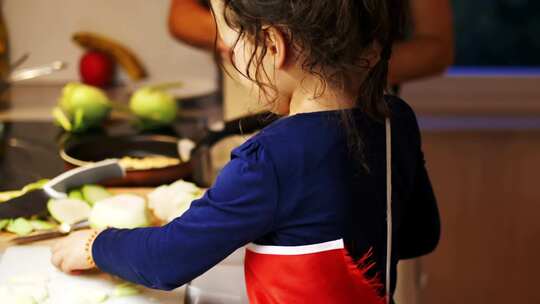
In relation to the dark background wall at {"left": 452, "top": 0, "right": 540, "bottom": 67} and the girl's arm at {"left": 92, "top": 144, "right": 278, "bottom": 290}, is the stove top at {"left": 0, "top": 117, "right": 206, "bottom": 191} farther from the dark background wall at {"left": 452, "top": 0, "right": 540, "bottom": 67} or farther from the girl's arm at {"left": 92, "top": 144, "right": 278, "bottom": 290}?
the dark background wall at {"left": 452, "top": 0, "right": 540, "bottom": 67}

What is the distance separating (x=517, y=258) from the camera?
2.43 m

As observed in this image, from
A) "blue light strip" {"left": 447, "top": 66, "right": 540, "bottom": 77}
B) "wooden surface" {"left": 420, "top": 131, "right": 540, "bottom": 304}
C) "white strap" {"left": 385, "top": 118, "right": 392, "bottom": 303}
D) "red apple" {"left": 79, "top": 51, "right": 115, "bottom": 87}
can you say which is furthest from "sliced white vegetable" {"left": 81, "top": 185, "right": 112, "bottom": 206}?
"blue light strip" {"left": 447, "top": 66, "right": 540, "bottom": 77}

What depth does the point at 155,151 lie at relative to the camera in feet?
5.03

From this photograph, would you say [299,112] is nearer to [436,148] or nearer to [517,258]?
[436,148]

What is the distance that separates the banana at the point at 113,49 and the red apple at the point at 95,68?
32mm

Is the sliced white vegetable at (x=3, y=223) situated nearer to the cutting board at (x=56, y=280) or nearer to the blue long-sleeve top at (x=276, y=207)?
the cutting board at (x=56, y=280)

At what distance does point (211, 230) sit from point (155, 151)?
634mm

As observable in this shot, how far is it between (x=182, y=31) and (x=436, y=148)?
0.84 m

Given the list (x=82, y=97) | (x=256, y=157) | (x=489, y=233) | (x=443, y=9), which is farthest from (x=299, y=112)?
(x=489, y=233)

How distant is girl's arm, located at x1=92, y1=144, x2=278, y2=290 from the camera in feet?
2.96

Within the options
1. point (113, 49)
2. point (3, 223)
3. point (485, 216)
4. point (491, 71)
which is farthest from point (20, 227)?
point (491, 71)

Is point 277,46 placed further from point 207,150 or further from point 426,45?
point 426,45

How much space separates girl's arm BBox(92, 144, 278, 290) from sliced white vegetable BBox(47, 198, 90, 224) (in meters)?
0.25

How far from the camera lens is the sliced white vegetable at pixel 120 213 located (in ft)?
3.84
